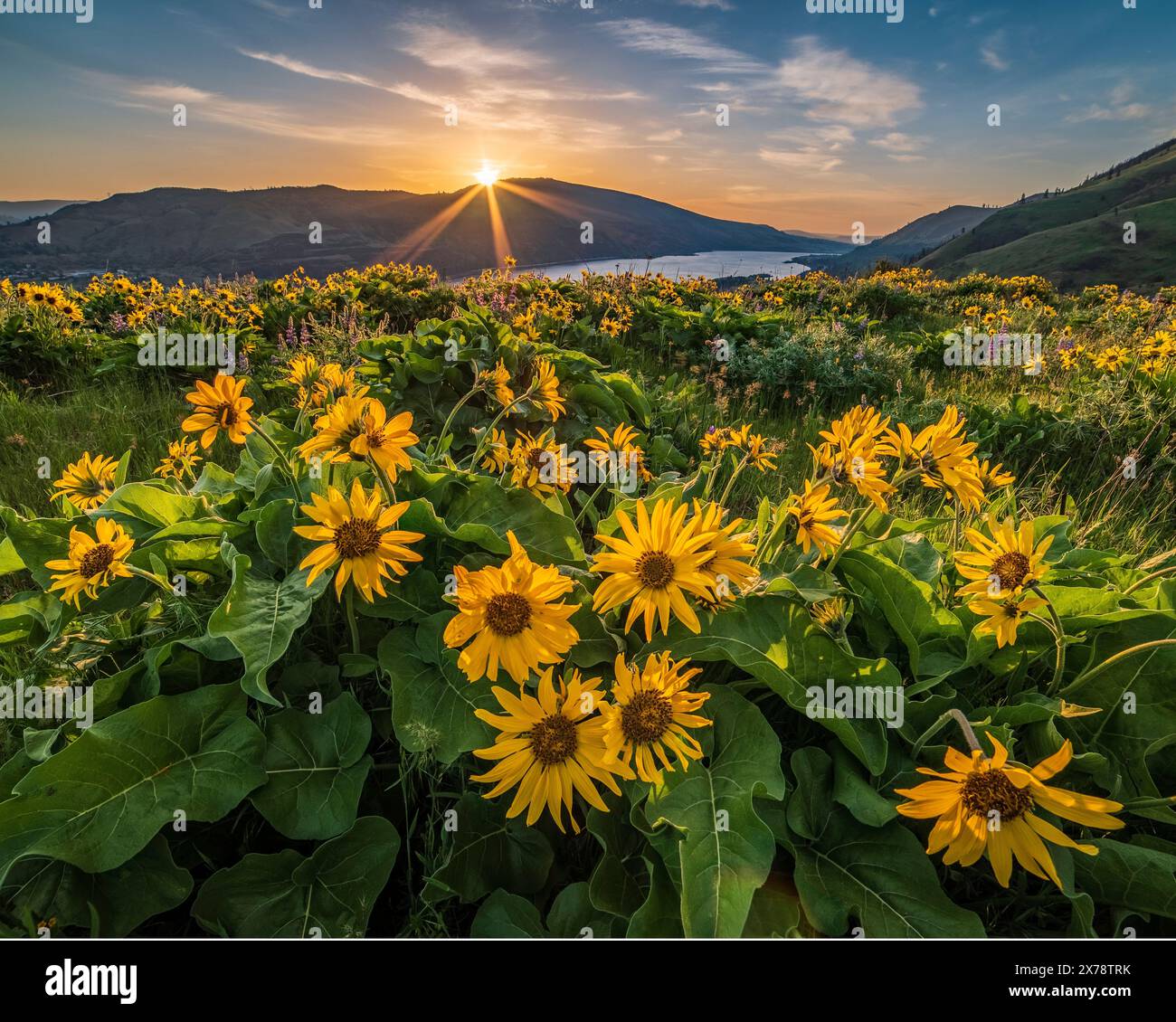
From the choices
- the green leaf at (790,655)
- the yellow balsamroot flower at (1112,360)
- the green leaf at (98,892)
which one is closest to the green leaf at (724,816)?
the green leaf at (790,655)

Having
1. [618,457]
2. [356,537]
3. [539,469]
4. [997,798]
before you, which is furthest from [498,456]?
[997,798]

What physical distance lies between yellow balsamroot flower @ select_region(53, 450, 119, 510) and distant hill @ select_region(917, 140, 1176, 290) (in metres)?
66.5

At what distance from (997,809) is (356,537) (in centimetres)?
141

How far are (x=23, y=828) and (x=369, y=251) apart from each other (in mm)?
48826

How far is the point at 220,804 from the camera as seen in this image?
145 centimetres

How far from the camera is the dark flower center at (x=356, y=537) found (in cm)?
145

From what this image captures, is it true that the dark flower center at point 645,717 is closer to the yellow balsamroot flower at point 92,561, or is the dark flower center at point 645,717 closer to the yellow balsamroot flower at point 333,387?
the yellow balsamroot flower at point 333,387

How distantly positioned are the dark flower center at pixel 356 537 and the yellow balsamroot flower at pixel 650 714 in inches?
25.3

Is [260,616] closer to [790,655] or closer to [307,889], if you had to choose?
[307,889]

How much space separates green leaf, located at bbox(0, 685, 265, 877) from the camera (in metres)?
1.35

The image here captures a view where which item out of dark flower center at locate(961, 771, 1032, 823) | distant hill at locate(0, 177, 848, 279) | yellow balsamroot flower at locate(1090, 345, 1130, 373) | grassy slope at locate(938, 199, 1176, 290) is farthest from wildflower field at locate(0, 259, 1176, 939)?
grassy slope at locate(938, 199, 1176, 290)

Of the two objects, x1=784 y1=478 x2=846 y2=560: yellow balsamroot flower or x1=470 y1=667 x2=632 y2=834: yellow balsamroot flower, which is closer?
x1=470 y1=667 x2=632 y2=834: yellow balsamroot flower

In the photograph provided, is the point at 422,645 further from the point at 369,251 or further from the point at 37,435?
the point at 369,251

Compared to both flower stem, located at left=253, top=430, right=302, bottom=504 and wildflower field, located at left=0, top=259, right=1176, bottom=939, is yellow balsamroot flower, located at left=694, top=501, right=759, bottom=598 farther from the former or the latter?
flower stem, located at left=253, top=430, right=302, bottom=504
